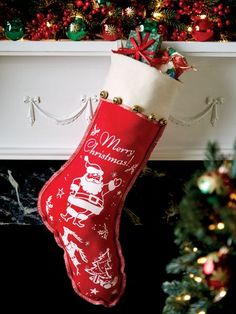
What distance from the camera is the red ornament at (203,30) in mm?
1374

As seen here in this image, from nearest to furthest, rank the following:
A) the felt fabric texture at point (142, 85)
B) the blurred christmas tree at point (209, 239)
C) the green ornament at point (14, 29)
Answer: the blurred christmas tree at point (209, 239), the felt fabric texture at point (142, 85), the green ornament at point (14, 29)

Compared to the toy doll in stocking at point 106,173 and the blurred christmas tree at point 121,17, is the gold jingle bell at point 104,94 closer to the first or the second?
the toy doll in stocking at point 106,173

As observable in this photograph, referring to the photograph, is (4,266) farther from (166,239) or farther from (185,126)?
(185,126)

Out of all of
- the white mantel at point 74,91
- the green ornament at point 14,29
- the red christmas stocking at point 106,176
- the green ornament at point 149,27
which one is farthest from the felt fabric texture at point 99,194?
the green ornament at point 14,29

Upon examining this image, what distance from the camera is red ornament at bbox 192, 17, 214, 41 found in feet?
4.51

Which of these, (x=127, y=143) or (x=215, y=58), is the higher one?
(x=215, y=58)

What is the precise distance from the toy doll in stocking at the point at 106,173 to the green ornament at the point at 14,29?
34 centimetres

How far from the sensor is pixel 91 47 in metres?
1.34

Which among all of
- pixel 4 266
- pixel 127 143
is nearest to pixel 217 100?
pixel 127 143

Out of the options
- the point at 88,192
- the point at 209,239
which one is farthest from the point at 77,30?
the point at 209,239

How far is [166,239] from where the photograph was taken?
1.79 m

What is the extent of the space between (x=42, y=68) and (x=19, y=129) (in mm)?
245

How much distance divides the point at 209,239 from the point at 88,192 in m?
0.50

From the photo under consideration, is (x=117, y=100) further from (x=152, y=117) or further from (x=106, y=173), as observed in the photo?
(x=106, y=173)
